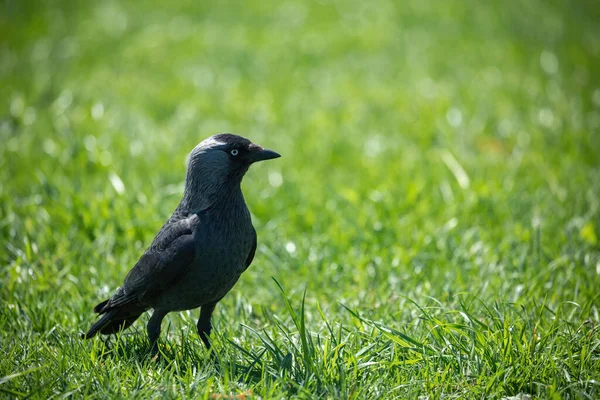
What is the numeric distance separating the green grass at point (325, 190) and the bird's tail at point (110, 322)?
0.08 m

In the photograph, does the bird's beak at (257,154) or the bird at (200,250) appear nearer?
the bird at (200,250)

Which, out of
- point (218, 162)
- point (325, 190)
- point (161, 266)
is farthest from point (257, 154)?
point (325, 190)

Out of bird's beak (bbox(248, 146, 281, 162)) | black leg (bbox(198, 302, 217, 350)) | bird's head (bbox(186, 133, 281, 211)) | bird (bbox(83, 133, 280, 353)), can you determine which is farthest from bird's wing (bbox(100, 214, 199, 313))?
bird's beak (bbox(248, 146, 281, 162))

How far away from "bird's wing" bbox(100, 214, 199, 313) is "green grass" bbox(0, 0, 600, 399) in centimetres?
26

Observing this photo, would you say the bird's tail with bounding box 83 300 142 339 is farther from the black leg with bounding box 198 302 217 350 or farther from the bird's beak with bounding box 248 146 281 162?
the bird's beak with bounding box 248 146 281 162

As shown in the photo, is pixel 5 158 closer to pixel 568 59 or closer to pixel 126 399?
pixel 126 399

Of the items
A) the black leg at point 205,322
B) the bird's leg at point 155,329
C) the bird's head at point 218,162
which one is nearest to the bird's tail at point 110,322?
the bird's leg at point 155,329

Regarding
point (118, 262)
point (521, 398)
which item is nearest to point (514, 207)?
point (521, 398)

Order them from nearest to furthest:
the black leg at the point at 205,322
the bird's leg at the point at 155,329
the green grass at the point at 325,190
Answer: the green grass at the point at 325,190 < the bird's leg at the point at 155,329 < the black leg at the point at 205,322

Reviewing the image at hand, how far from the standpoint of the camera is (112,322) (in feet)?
11.4

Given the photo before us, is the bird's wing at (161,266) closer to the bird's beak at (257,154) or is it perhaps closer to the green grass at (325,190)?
the green grass at (325,190)

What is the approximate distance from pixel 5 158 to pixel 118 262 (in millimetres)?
2166

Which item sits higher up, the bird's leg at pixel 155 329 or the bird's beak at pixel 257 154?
the bird's beak at pixel 257 154

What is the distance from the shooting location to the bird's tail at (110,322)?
338 cm
